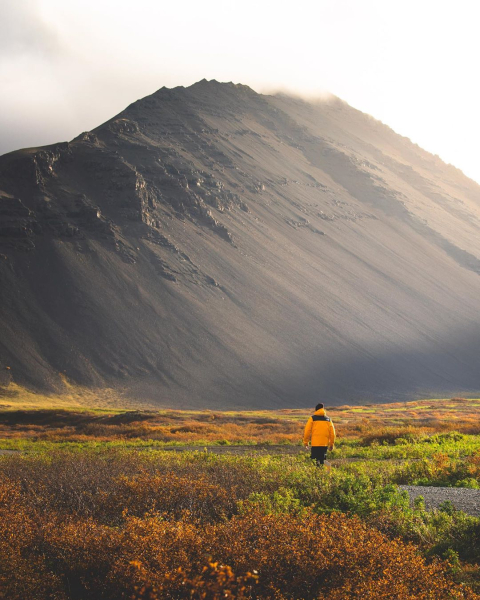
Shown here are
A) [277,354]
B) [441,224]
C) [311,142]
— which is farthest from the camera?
[311,142]

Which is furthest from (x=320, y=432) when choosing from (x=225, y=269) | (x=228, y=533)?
(x=225, y=269)

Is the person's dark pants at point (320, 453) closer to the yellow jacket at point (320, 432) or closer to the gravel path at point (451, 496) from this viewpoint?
the yellow jacket at point (320, 432)

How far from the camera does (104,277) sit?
304 feet

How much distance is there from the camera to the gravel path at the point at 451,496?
9031 millimetres

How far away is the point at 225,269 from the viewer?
10338 cm

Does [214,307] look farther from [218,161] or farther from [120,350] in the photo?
[218,161]

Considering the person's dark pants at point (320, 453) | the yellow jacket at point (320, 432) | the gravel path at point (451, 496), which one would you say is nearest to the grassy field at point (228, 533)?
the gravel path at point (451, 496)

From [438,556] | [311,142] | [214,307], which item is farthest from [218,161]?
[438,556]

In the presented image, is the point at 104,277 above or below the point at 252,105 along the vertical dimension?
below

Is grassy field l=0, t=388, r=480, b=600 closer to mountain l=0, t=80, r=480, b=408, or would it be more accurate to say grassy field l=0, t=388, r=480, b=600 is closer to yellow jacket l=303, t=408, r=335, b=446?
yellow jacket l=303, t=408, r=335, b=446

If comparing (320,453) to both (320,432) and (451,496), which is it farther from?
(451,496)

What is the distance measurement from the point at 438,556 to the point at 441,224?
153 metres

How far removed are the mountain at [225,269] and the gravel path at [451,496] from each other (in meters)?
63.4

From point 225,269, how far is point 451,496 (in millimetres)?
94118
